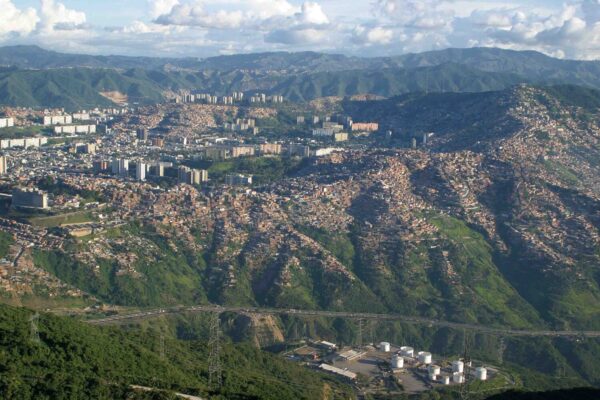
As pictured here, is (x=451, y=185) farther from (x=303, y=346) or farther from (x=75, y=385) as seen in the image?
(x=75, y=385)

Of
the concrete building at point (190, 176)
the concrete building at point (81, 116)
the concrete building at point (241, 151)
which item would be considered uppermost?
the concrete building at point (190, 176)

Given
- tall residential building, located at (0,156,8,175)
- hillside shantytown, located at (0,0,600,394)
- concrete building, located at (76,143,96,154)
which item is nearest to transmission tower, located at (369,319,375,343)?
hillside shantytown, located at (0,0,600,394)

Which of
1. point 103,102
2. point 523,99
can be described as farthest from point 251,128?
point 103,102

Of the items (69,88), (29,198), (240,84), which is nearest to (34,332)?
(29,198)

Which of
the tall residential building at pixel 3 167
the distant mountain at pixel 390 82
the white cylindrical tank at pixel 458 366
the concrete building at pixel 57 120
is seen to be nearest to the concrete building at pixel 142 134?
the concrete building at pixel 57 120

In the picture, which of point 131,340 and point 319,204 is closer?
point 131,340

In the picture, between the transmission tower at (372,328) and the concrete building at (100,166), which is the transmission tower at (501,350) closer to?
the transmission tower at (372,328)

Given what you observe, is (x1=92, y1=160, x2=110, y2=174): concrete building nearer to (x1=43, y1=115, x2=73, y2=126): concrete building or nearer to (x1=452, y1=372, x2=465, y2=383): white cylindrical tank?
(x1=43, y1=115, x2=73, y2=126): concrete building

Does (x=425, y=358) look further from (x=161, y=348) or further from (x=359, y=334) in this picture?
(x=161, y=348)
